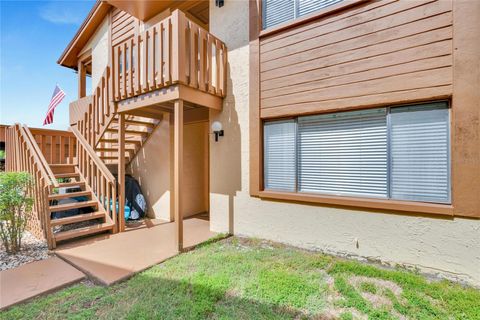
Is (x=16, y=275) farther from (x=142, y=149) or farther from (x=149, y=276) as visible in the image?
(x=142, y=149)

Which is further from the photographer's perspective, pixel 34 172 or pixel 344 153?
pixel 34 172

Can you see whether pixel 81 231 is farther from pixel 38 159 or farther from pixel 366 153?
pixel 366 153

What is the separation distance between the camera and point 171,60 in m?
3.96

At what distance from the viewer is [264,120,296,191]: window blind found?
14.1 ft

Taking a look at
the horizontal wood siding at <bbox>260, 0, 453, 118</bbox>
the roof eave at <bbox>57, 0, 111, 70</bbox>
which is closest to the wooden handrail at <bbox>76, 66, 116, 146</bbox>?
the horizontal wood siding at <bbox>260, 0, 453, 118</bbox>

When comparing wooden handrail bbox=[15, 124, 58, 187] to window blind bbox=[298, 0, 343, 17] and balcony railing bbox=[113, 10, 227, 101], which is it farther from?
window blind bbox=[298, 0, 343, 17]

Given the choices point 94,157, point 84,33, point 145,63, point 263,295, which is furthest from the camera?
point 84,33

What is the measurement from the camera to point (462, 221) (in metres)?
2.96

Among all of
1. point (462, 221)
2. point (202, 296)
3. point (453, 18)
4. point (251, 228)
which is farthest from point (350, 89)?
point (202, 296)

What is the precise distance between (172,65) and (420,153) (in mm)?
4016

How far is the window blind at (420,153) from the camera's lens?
3.10 metres

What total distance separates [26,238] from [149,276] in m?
3.48

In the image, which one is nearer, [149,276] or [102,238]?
[149,276]

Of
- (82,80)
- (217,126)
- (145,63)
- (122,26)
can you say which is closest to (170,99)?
(145,63)
